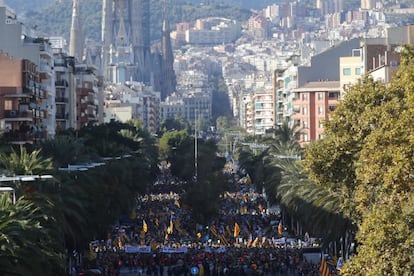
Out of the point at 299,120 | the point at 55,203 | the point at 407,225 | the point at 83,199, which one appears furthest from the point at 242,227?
the point at 407,225

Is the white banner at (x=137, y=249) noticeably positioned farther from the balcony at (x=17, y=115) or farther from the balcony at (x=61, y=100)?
the balcony at (x=61, y=100)

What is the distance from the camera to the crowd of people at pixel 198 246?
58.3 meters

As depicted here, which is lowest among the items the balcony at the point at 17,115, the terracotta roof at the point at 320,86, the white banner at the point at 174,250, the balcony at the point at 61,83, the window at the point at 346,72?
the white banner at the point at 174,250

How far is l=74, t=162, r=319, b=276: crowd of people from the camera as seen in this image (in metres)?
58.3

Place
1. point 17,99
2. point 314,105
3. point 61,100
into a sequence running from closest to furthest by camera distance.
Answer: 1. point 17,99
2. point 61,100
3. point 314,105

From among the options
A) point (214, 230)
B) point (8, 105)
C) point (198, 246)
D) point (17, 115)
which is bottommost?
point (198, 246)

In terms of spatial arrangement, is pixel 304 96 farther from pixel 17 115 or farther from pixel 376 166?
pixel 376 166

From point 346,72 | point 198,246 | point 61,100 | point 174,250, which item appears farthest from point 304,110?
point 174,250

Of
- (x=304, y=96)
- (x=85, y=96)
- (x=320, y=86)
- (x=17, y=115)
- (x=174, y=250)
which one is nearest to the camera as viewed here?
(x=174, y=250)

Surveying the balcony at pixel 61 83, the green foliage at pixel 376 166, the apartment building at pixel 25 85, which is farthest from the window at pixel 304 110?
the green foliage at pixel 376 166

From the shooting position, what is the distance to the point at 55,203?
4625 centimetres

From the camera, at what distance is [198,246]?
67.9 meters

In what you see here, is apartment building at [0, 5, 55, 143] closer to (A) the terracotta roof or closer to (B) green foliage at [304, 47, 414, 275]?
(A) the terracotta roof

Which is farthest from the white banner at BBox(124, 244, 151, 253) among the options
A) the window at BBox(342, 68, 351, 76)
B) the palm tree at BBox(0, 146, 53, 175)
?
the window at BBox(342, 68, 351, 76)
